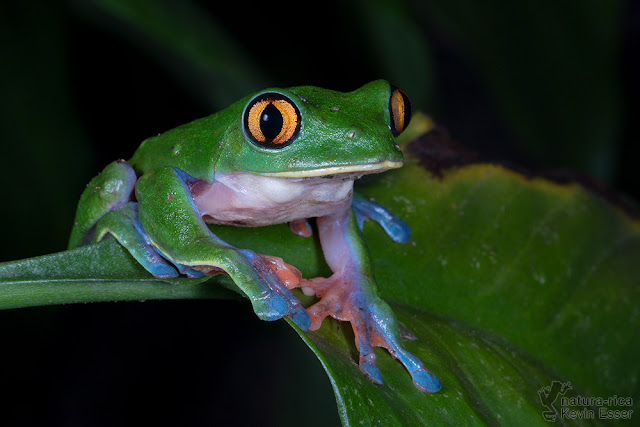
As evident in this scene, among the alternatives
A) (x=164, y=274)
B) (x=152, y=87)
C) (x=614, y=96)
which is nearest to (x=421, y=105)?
(x=614, y=96)

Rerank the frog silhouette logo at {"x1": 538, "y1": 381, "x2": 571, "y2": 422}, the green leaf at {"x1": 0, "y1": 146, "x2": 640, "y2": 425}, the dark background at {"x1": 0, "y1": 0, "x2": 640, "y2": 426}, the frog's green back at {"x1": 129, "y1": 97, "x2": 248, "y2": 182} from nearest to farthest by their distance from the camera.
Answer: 1. the green leaf at {"x1": 0, "y1": 146, "x2": 640, "y2": 425}
2. the frog silhouette logo at {"x1": 538, "y1": 381, "x2": 571, "y2": 422}
3. the frog's green back at {"x1": 129, "y1": 97, "x2": 248, "y2": 182}
4. the dark background at {"x1": 0, "y1": 0, "x2": 640, "y2": 426}

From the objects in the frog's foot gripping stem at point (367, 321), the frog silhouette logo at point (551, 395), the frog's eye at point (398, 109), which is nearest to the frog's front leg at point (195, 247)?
the frog's foot gripping stem at point (367, 321)

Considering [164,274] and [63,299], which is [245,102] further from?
[63,299]

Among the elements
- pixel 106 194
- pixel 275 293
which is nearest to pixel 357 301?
pixel 275 293

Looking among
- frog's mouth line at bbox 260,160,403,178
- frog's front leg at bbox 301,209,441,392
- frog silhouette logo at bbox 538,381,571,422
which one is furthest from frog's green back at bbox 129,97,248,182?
frog silhouette logo at bbox 538,381,571,422

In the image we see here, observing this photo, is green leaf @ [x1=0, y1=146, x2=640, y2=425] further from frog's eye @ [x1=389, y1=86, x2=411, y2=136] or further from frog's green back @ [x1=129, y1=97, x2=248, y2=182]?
frog's eye @ [x1=389, y1=86, x2=411, y2=136]

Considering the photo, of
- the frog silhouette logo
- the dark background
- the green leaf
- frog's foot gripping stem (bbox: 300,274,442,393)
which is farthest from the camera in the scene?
the dark background

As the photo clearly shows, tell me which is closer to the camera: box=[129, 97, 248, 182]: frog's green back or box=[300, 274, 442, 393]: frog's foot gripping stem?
box=[300, 274, 442, 393]: frog's foot gripping stem
